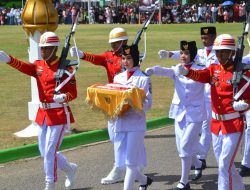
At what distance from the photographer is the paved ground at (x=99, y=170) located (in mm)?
8648

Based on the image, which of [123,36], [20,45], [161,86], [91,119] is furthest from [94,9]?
[123,36]

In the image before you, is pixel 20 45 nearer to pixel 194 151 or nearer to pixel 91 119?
pixel 91 119

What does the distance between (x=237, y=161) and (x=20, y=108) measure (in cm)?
644

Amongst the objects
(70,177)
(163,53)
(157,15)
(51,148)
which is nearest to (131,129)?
(51,148)

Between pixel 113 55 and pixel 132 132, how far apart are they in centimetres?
206

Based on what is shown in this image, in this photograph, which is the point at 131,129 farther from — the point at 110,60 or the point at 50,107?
the point at 110,60

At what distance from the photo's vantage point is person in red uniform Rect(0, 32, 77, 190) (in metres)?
8.01

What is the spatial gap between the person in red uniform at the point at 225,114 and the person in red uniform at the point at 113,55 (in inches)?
73.1

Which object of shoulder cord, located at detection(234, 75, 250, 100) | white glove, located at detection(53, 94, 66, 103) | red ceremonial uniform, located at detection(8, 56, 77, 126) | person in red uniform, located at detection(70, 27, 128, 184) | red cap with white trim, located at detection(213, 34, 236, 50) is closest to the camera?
shoulder cord, located at detection(234, 75, 250, 100)

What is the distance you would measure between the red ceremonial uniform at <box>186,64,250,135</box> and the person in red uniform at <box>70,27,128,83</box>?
1.85m

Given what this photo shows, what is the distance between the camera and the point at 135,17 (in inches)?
2343

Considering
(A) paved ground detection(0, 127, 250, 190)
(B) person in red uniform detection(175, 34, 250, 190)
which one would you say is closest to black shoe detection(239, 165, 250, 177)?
(A) paved ground detection(0, 127, 250, 190)

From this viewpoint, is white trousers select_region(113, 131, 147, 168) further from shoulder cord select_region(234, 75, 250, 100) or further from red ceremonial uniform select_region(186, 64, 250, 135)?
shoulder cord select_region(234, 75, 250, 100)

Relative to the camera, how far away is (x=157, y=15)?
188 ft
